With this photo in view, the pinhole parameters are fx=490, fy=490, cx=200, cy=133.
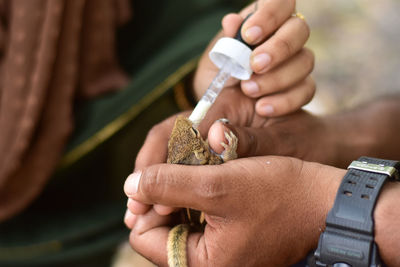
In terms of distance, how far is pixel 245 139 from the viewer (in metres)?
1.01

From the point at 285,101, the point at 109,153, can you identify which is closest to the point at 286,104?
the point at 285,101

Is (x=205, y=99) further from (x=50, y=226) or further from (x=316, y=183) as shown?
(x=50, y=226)

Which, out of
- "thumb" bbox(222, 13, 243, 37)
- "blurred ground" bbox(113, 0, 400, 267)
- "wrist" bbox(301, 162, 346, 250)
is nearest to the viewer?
"wrist" bbox(301, 162, 346, 250)

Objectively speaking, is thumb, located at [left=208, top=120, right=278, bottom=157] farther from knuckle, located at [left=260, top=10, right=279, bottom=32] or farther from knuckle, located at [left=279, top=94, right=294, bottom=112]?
knuckle, located at [left=260, top=10, right=279, bottom=32]

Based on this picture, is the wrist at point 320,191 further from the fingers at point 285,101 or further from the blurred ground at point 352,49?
the blurred ground at point 352,49

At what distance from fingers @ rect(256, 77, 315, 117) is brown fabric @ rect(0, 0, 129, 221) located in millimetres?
595

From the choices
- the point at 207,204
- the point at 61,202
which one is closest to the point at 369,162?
the point at 207,204

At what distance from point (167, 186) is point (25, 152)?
0.79 metres

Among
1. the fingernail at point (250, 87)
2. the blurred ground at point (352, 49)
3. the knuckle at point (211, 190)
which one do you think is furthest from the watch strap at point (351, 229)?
the blurred ground at point (352, 49)

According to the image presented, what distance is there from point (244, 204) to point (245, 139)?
0.20 meters

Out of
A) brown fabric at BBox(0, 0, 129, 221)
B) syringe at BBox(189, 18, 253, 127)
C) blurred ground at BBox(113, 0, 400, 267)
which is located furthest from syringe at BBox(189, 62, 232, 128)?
blurred ground at BBox(113, 0, 400, 267)

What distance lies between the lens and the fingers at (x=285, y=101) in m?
1.19

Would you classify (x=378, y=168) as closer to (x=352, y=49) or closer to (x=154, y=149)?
(x=154, y=149)

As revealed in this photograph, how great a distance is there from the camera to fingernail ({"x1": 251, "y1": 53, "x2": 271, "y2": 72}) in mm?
1071
